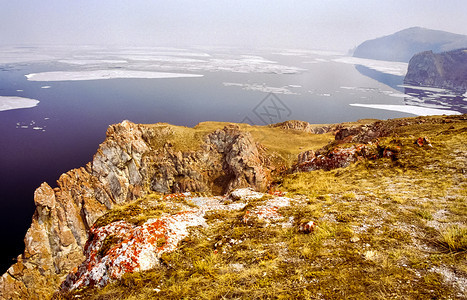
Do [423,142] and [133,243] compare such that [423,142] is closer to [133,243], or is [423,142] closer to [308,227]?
[308,227]

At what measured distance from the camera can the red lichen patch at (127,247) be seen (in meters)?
6.95

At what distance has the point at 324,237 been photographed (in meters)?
7.63

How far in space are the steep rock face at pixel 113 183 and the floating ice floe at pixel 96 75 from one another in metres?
152

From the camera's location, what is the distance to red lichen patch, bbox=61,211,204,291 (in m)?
6.95

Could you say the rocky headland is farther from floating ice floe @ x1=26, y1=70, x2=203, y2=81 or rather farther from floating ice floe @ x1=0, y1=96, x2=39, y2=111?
floating ice floe @ x1=26, y1=70, x2=203, y2=81

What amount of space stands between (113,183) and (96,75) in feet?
554

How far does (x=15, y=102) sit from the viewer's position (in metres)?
120

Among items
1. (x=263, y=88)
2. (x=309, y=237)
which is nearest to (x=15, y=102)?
(x=263, y=88)

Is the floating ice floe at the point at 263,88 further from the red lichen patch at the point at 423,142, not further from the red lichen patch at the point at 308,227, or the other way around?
the red lichen patch at the point at 308,227

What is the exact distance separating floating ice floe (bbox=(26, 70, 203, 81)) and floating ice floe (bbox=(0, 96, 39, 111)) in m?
48.9

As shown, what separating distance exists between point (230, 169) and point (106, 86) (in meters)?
149

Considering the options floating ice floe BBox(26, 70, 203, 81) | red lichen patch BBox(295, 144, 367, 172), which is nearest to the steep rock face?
red lichen patch BBox(295, 144, 367, 172)

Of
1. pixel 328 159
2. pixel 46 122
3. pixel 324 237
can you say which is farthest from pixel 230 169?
pixel 46 122

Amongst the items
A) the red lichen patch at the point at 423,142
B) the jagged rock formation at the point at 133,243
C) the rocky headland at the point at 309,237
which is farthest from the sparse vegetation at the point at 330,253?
the red lichen patch at the point at 423,142
